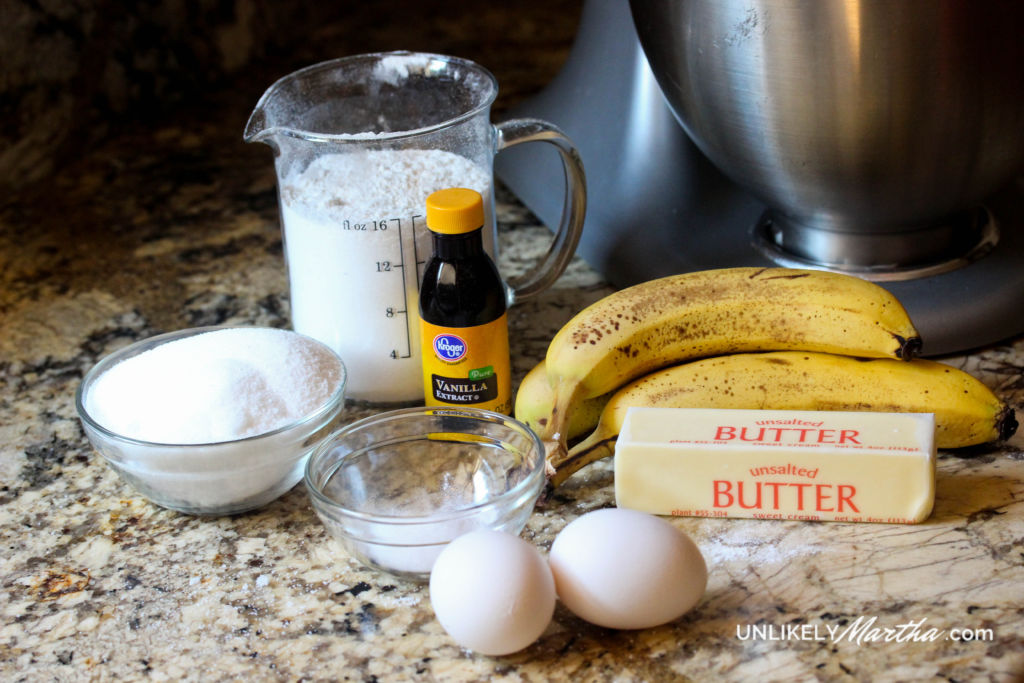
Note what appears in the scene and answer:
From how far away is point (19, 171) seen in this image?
1.16m

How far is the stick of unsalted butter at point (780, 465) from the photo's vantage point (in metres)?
0.62

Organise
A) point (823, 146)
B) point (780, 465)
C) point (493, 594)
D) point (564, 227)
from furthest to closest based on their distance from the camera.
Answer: point (564, 227), point (823, 146), point (780, 465), point (493, 594)

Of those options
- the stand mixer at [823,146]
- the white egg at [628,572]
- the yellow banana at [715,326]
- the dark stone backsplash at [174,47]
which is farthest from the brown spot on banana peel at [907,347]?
the dark stone backsplash at [174,47]

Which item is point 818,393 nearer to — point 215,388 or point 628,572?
point 628,572

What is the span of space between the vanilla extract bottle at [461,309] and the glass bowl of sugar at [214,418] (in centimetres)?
7

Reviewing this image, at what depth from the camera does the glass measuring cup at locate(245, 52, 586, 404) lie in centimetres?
75

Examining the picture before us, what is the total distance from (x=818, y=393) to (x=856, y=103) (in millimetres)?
191

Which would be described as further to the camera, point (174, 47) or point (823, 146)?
point (174, 47)

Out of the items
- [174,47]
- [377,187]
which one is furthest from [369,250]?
[174,47]

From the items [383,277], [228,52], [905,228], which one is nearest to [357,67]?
[383,277]

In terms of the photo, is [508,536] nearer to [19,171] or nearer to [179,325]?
[179,325]

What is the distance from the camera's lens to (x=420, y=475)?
27.9 inches

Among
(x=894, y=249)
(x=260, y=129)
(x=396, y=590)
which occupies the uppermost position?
(x=260, y=129)

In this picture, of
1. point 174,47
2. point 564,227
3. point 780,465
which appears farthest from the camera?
point 174,47
